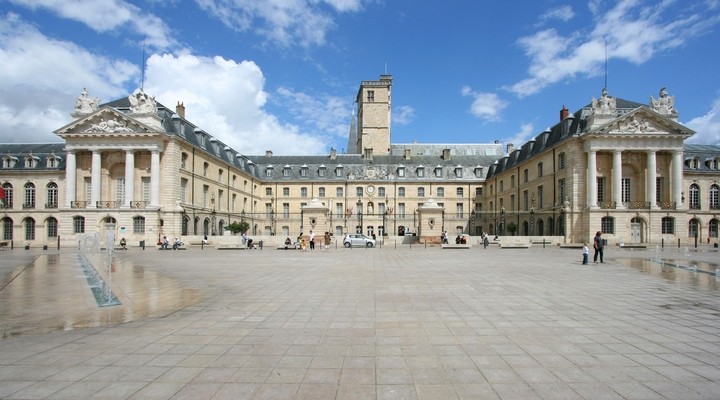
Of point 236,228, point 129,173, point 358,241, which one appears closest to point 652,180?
point 358,241

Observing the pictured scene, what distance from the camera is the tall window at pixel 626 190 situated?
38.5 metres

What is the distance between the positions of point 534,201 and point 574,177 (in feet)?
28.3

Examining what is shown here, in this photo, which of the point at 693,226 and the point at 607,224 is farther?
the point at 693,226

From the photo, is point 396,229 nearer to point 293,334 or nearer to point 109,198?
point 109,198

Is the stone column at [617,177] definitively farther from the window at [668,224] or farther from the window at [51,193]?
the window at [51,193]

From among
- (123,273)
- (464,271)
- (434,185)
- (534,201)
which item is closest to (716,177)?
(534,201)

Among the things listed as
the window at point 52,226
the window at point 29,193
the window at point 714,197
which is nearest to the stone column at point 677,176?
the window at point 714,197

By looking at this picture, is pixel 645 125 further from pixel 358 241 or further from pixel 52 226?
pixel 52 226

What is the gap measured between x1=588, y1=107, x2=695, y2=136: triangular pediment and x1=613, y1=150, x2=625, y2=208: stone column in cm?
210

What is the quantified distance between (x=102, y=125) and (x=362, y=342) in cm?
4093

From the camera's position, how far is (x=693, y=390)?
4.18 m

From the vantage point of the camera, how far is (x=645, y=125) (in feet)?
120

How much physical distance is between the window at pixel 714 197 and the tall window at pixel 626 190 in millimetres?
11722

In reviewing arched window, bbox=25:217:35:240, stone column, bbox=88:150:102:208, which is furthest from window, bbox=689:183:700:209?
arched window, bbox=25:217:35:240
